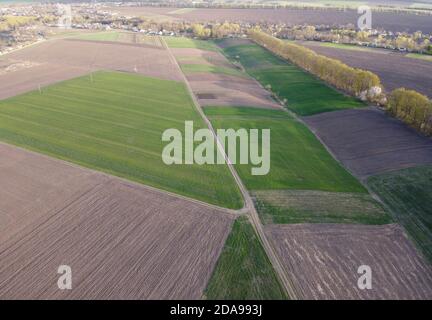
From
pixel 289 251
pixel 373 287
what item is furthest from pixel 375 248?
pixel 289 251

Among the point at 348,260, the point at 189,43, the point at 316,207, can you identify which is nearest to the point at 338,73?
the point at 316,207

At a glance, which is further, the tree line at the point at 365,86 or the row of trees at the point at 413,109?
the tree line at the point at 365,86

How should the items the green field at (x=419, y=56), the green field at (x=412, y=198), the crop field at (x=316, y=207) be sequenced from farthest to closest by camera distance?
the green field at (x=419, y=56) < the crop field at (x=316, y=207) < the green field at (x=412, y=198)

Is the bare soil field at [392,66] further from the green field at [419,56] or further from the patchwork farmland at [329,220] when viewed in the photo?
the patchwork farmland at [329,220]

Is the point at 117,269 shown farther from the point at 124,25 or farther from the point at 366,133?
the point at 124,25

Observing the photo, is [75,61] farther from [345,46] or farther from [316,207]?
[345,46]

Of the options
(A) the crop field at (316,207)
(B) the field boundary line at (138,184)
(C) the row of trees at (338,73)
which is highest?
(C) the row of trees at (338,73)

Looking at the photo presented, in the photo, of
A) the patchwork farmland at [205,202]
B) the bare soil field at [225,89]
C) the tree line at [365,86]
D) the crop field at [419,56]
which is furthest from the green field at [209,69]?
the crop field at [419,56]
